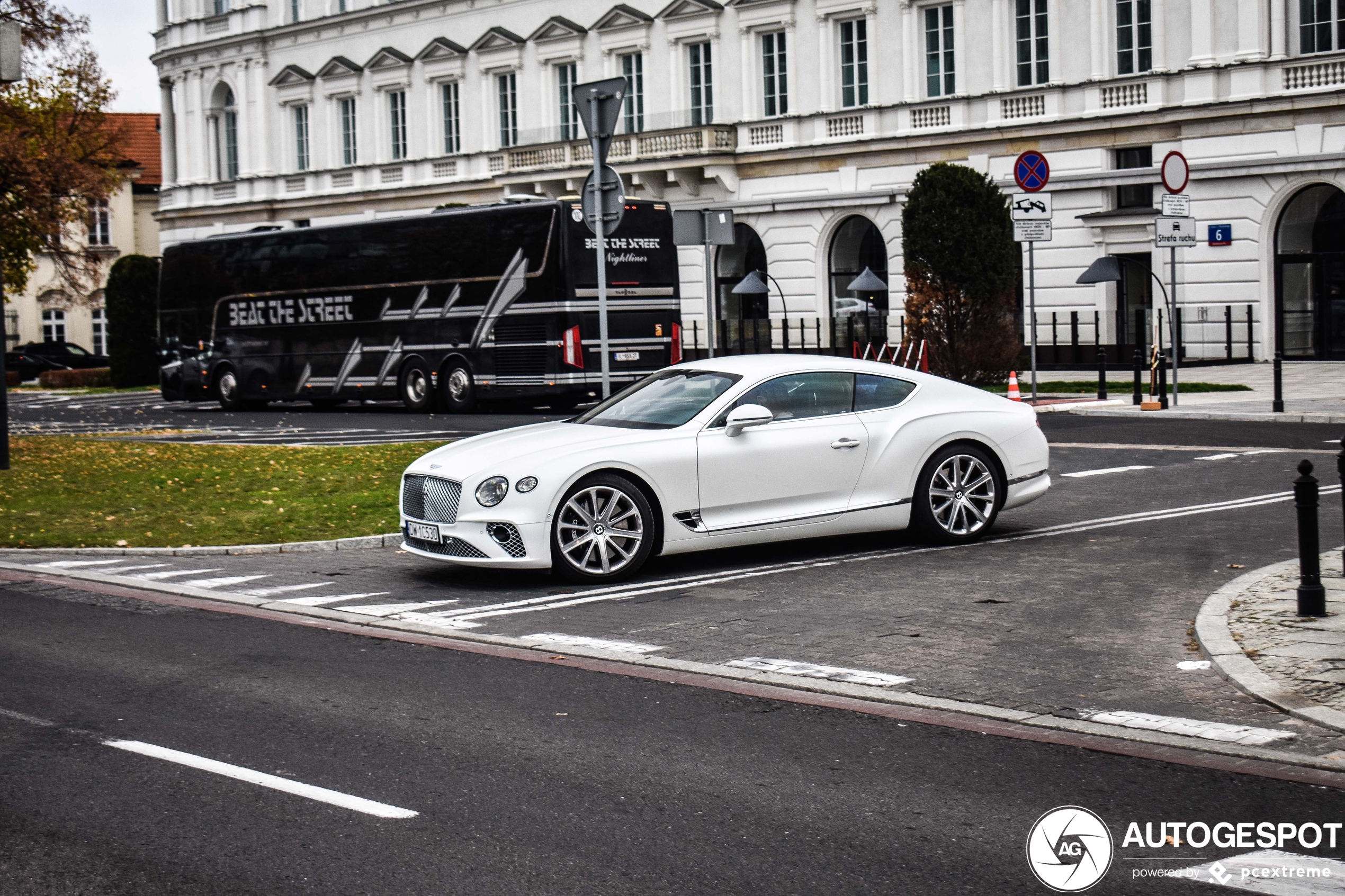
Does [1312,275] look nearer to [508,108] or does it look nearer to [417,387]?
[417,387]

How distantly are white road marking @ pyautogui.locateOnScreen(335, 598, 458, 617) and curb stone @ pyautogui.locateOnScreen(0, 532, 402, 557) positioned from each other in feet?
8.81

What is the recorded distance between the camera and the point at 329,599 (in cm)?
1080

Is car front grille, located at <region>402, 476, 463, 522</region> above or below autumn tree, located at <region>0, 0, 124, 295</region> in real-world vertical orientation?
below

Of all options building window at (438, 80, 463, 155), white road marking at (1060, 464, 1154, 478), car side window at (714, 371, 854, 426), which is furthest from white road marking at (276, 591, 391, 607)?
building window at (438, 80, 463, 155)

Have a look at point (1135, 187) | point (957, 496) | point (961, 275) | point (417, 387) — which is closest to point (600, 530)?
point (957, 496)

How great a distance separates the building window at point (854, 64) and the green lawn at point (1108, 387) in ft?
45.1

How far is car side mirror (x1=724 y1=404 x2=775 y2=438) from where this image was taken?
11.1 meters

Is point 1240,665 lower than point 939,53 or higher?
lower

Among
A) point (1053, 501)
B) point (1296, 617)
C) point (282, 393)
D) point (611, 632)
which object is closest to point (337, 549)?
point (611, 632)

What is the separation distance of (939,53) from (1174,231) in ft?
63.7

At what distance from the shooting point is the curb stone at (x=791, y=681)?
6.50 m

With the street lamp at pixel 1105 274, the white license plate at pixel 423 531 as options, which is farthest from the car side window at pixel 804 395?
the street lamp at pixel 1105 274

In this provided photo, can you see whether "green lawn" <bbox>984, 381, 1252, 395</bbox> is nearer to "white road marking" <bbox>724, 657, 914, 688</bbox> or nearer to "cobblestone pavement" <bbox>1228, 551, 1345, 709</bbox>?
"cobblestone pavement" <bbox>1228, 551, 1345, 709</bbox>

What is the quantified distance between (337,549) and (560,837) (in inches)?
316
